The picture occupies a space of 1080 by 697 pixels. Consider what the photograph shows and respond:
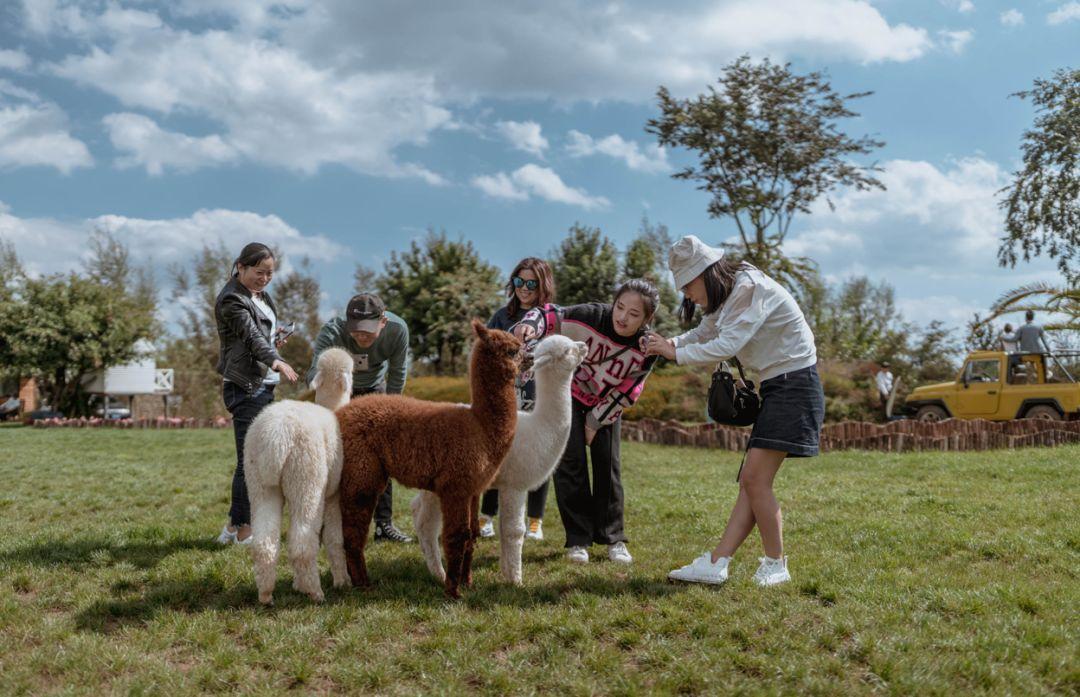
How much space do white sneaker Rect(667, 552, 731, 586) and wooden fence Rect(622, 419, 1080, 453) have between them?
10.5 meters

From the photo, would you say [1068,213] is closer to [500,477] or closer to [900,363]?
[900,363]

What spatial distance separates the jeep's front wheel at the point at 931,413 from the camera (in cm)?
1930

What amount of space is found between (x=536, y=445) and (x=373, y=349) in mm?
1770

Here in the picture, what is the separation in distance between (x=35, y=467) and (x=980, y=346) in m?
30.3

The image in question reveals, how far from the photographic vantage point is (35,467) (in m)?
12.2

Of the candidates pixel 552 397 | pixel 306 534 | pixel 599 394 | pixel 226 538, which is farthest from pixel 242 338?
pixel 599 394

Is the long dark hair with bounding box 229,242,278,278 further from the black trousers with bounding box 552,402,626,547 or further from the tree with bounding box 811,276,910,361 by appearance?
the tree with bounding box 811,276,910,361

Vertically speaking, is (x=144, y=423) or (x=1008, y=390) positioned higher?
(x=1008, y=390)

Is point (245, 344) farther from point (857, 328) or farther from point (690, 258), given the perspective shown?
point (857, 328)

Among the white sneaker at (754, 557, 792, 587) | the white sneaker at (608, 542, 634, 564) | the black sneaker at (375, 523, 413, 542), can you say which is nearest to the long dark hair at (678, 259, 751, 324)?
the white sneaker at (754, 557, 792, 587)

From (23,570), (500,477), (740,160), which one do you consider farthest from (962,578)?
(740,160)

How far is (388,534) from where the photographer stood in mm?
6246

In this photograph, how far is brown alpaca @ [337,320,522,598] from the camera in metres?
4.42

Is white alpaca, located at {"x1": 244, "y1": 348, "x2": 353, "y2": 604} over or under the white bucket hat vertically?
A: under
